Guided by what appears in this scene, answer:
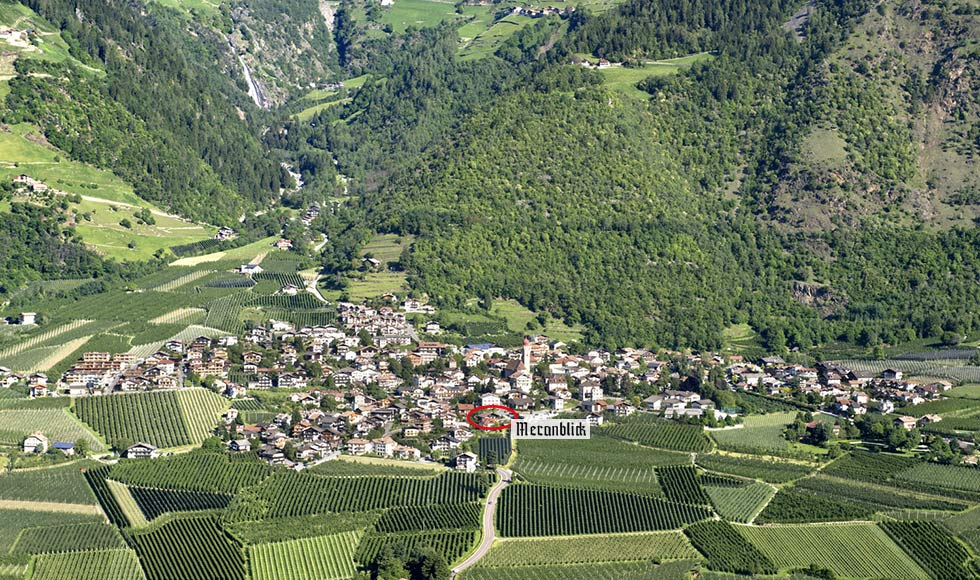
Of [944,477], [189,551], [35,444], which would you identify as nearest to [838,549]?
[944,477]

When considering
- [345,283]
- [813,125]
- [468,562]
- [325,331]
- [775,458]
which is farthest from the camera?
[813,125]

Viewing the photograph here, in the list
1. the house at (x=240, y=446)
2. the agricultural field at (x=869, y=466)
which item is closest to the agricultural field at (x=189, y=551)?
the house at (x=240, y=446)

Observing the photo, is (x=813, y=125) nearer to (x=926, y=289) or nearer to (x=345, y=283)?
(x=926, y=289)

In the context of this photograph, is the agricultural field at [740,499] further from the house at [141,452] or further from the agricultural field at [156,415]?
the house at [141,452]

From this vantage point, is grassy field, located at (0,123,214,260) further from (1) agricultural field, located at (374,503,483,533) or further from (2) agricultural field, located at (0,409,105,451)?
(1) agricultural field, located at (374,503,483,533)

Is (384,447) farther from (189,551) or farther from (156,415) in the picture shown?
(189,551)

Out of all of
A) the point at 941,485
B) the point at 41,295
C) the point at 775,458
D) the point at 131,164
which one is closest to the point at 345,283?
the point at 41,295
